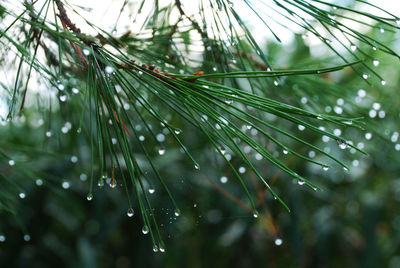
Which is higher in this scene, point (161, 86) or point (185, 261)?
point (161, 86)

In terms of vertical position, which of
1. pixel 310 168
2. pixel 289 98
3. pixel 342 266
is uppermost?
pixel 289 98

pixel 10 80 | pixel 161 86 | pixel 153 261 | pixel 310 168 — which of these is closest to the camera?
pixel 161 86

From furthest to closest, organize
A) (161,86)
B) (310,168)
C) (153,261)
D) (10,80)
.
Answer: (310,168), (153,261), (10,80), (161,86)

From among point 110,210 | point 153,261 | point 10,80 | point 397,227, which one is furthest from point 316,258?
point 10,80

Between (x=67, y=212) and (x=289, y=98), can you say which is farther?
(x=67, y=212)

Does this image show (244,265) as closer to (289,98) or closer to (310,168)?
(310,168)

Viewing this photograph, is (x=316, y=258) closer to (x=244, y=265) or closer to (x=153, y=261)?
(x=244, y=265)

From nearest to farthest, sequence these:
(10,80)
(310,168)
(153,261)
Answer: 1. (10,80)
2. (153,261)
3. (310,168)

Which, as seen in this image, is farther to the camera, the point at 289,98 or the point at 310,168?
the point at 310,168

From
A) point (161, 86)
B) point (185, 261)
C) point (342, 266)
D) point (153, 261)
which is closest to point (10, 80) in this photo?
point (161, 86)
